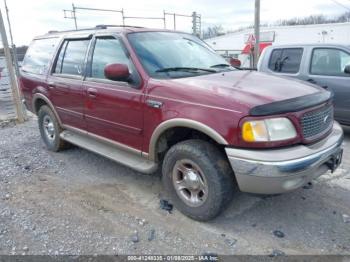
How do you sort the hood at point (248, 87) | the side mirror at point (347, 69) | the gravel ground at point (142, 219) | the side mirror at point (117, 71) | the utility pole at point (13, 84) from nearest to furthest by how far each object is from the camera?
the hood at point (248, 87), the gravel ground at point (142, 219), the side mirror at point (117, 71), the side mirror at point (347, 69), the utility pole at point (13, 84)

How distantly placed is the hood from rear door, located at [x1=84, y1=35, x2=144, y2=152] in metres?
0.57

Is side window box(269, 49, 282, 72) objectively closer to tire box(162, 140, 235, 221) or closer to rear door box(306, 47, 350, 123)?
rear door box(306, 47, 350, 123)

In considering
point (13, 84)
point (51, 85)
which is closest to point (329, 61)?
point (51, 85)

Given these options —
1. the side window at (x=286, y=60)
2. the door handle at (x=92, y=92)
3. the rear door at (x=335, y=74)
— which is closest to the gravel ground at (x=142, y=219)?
the door handle at (x=92, y=92)

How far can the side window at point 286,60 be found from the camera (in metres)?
6.49

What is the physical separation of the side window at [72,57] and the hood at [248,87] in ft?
5.66

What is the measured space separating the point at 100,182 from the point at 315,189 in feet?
8.68

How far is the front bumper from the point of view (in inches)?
105

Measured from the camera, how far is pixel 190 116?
3014 millimetres

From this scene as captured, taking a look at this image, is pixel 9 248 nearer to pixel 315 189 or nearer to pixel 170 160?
pixel 170 160

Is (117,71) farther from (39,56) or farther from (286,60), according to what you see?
(286,60)

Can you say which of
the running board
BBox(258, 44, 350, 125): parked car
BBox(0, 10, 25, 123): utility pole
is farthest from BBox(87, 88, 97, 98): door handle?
BBox(0, 10, 25, 123): utility pole

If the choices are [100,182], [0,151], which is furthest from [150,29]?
[0,151]

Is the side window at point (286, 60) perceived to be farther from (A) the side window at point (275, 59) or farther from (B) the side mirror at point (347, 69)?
(B) the side mirror at point (347, 69)
